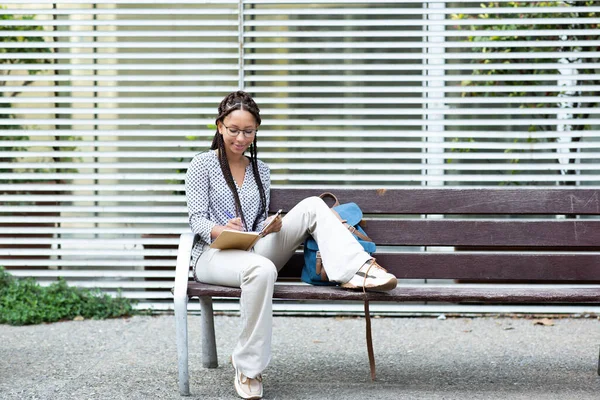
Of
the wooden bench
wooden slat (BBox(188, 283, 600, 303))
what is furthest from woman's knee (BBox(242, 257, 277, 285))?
the wooden bench

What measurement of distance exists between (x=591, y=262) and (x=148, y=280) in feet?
11.5

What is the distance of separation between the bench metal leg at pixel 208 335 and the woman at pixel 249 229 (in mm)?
327

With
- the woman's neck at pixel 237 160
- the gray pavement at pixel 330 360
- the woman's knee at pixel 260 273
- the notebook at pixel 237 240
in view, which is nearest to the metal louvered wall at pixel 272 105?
the gray pavement at pixel 330 360

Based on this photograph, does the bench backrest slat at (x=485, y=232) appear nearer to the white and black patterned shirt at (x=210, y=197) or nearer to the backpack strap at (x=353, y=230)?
the backpack strap at (x=353, y=230)

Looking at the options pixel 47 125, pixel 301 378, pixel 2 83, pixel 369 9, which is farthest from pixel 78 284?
pixel 369 9

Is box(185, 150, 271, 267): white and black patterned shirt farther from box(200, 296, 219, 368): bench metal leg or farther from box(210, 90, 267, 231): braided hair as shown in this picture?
box(200, 296, 219, 368): bench metal leg

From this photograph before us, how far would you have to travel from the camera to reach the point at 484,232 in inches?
193

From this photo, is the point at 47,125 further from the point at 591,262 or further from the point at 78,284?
the point at 591,262

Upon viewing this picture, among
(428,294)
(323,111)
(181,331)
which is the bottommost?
(181,331)

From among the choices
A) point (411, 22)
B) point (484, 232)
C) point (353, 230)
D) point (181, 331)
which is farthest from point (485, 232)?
point (411, 22)

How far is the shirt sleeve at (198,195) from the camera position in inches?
182

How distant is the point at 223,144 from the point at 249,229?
49cm

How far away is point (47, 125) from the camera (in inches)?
275

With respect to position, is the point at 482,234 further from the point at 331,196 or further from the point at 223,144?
the point at 223,144
